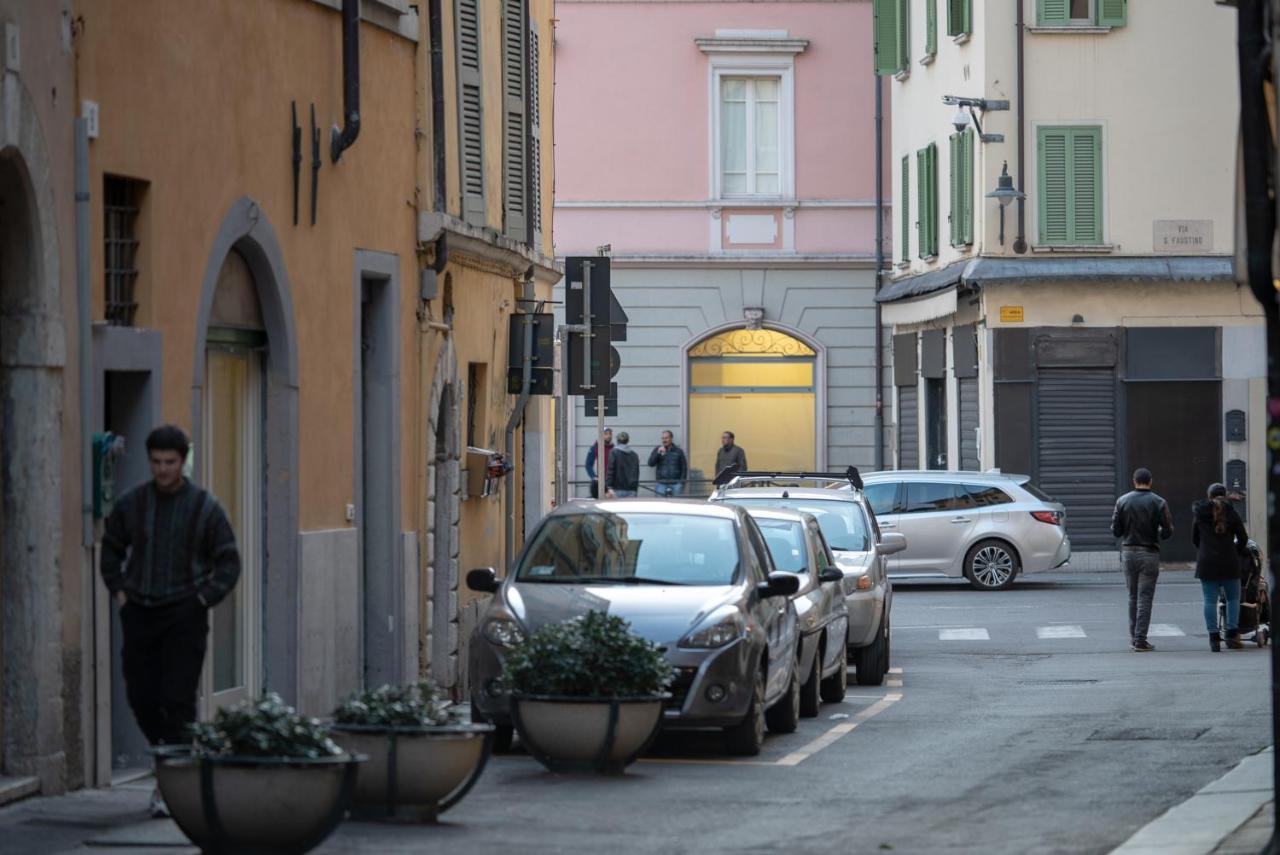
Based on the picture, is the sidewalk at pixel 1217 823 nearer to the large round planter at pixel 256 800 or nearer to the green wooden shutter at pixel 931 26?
the large round planter at pixel 256 800

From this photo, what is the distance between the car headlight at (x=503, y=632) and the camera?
47.8ft

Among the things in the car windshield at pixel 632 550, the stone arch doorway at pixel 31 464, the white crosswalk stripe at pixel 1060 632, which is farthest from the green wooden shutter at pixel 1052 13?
the stone arch doorway at pixel 31 464

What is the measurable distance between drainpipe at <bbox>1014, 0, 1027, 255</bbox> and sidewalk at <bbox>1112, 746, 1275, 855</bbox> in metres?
24.0

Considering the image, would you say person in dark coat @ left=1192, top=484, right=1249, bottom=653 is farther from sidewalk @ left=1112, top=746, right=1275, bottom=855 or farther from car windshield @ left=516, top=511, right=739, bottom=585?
sidewalk @ left=1112, top=746, right=1275, bottom=855

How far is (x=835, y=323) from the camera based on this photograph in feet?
152

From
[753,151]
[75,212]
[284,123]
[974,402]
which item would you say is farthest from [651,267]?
[75,212]

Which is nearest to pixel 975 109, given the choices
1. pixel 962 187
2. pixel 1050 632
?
pixel 962 187

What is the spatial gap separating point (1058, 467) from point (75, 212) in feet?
87.4

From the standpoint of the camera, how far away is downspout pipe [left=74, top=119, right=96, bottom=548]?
12500mm

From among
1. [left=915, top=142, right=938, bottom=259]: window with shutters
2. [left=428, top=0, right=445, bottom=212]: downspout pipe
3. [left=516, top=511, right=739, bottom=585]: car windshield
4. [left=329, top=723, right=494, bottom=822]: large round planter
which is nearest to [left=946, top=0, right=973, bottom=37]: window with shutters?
[left=915, top=142, right=938, bottom=259]: window with shutters

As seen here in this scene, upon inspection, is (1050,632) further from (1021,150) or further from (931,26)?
A: (931,26)

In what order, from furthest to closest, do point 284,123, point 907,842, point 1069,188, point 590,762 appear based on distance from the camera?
1. point 1069,188
2. point 284,123
3. point 590,762
4. point 907,842

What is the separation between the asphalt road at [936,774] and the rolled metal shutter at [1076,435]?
1342 cm

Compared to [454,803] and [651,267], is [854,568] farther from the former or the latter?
[651,267]
